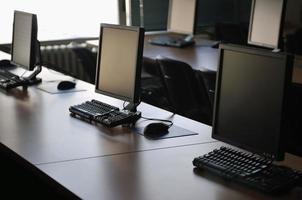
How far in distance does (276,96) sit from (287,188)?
300mm

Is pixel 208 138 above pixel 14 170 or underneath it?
above

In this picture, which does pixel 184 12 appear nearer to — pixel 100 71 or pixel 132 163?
pixel 100 71

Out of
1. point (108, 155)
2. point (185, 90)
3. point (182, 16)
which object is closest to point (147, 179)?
point (108, 155)

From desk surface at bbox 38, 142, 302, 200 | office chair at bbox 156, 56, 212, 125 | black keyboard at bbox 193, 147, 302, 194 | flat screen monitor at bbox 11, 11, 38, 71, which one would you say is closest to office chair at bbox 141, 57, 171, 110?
office chair at bbox 156, 56, 212, 125

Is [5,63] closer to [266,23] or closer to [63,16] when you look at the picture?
[63,16]

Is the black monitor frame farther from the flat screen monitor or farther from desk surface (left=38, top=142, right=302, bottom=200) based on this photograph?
desk surface (left=38, top=142, right=302, bottom=200)

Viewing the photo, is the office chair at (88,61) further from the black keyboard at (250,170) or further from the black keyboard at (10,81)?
the black keyboard at (250,170)

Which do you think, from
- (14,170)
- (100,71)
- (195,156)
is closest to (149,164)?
(195,156)

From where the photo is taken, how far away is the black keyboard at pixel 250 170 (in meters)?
1.78

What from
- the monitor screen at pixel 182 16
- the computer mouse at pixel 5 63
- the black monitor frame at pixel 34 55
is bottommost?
the computer mouse at pixel 5 63

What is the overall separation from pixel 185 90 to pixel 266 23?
91cm

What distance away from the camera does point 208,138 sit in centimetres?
238

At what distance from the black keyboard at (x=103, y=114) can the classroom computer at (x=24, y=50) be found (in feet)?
2.27

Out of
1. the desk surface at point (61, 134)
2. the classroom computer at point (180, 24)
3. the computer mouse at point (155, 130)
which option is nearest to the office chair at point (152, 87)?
the classroom computer at point (180, 24)
